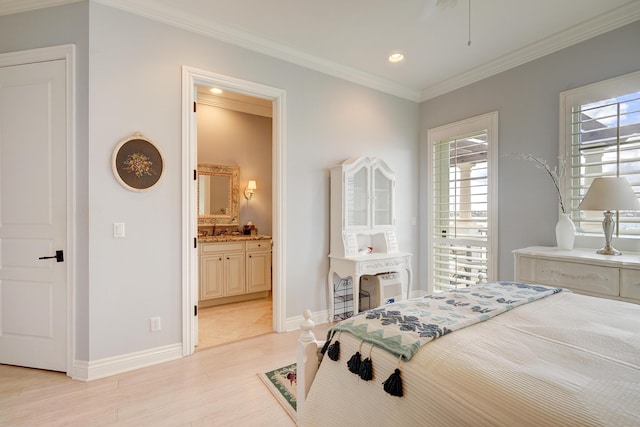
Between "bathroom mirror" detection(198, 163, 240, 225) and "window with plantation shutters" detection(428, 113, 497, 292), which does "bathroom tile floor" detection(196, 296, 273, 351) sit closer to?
"bathroom mirror" detection(198, 163, 240, 225)

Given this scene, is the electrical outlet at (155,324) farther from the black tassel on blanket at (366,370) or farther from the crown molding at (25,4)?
the crown molding at (25,4)

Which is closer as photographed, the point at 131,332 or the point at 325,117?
the point at 131,332

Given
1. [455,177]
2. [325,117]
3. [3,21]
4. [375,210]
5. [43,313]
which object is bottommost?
[43,313]

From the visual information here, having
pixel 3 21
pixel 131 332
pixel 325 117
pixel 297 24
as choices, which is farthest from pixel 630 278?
pixel 3 21

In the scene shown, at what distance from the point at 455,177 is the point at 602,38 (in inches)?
70.8

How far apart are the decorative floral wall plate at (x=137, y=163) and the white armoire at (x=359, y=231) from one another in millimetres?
1775

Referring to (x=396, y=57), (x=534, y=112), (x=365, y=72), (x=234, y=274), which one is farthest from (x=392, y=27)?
(x=234, y=274)

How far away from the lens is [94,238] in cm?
237

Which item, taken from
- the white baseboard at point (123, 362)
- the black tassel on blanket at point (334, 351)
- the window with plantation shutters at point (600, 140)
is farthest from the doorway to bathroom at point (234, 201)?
the window with plantation shutters at point (600, 140)

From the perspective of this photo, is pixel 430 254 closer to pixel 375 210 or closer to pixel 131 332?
pixel 375 210

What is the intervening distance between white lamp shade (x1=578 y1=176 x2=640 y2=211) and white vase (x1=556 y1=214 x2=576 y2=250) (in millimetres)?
299

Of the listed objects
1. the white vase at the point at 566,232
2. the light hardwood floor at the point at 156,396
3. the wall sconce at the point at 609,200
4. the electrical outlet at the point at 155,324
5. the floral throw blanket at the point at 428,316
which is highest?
the wall sconce at the point at 609,200

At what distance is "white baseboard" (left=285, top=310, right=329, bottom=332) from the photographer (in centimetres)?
328

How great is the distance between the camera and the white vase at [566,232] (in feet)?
8.89
